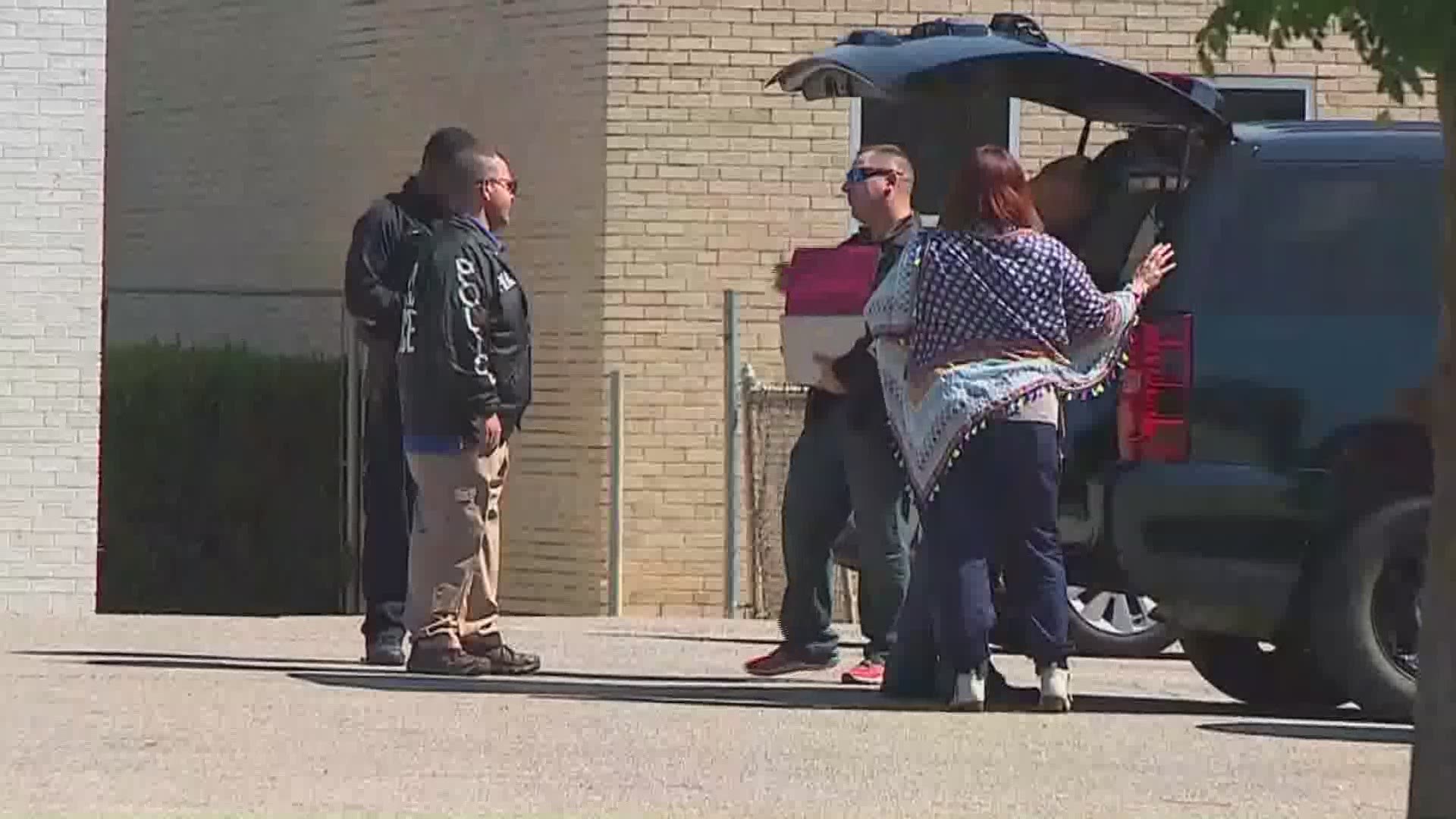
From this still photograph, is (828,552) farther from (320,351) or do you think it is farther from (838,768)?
→ (320,351)

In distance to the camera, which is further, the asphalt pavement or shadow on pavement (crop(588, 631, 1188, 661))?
shadow on pavement (crop(588, 631, 1188, 661))

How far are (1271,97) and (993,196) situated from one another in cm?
715

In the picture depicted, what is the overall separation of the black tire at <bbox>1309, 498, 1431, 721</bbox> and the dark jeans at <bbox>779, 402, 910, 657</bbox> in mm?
1416

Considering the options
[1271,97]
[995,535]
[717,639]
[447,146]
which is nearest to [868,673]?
[995,535]

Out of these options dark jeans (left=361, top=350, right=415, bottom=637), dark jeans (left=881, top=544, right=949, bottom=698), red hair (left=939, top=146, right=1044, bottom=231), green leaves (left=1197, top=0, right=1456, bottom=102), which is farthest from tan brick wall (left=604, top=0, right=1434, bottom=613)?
green leaves (left=1197, top=0, right=1456, bottom=102)

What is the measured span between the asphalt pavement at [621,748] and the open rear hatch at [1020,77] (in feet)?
6.29

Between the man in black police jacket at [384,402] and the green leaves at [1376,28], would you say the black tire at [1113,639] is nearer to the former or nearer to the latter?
the man in black police jacket at [384,402]

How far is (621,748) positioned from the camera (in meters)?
8.68

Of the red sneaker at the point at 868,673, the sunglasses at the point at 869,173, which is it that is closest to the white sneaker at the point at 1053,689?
the red sneaker at the point at 868,673

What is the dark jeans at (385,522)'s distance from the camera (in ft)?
36.9

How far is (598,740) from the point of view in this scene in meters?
8.83

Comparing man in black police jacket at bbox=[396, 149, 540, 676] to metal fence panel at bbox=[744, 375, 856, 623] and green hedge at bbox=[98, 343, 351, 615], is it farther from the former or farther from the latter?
green hedge at bbox=[98, 343, 351, 615]

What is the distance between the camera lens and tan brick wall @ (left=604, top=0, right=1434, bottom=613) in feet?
52.4

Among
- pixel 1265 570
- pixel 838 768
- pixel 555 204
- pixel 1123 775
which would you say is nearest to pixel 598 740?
pixel 838 768
